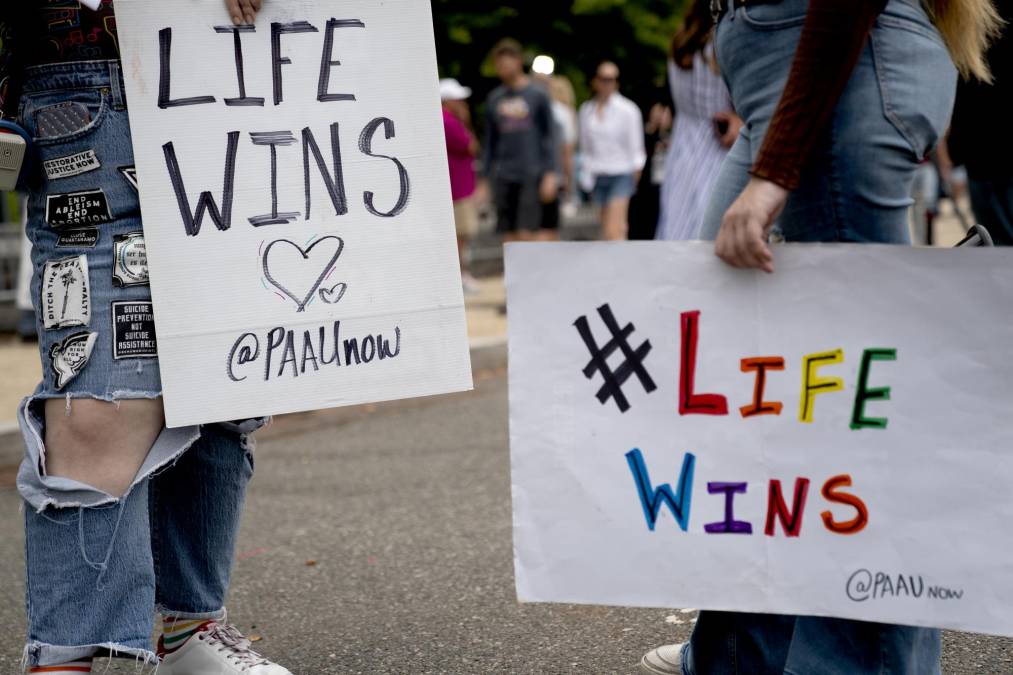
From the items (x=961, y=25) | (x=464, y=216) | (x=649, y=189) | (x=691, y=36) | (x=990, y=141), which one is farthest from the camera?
(x=464, y=216)

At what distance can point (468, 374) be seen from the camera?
2271 millimetres

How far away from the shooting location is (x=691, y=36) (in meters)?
3.32

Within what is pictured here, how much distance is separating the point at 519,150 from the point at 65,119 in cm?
814

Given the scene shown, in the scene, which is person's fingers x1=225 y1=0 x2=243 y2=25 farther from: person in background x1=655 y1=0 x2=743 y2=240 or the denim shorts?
person in background x1=655 y1=0 x2=743 y2=240

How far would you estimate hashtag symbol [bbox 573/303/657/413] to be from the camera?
6.37 feet

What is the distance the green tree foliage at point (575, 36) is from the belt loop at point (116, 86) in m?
17.9

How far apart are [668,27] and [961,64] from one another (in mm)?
20261

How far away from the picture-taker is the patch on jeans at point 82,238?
216 centimetres

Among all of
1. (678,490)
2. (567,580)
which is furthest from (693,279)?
(567,580)

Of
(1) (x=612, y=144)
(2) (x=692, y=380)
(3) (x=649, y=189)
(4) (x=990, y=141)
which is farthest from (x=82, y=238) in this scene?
(1) (x=612, y=144)

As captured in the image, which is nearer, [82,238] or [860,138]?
[860,138]

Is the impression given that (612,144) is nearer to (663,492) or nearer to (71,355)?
(71,355)

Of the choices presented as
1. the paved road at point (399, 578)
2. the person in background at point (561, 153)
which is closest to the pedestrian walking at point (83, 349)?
the paved road at point (399, 578)

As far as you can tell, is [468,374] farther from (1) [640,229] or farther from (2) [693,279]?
(1) [640,229]
